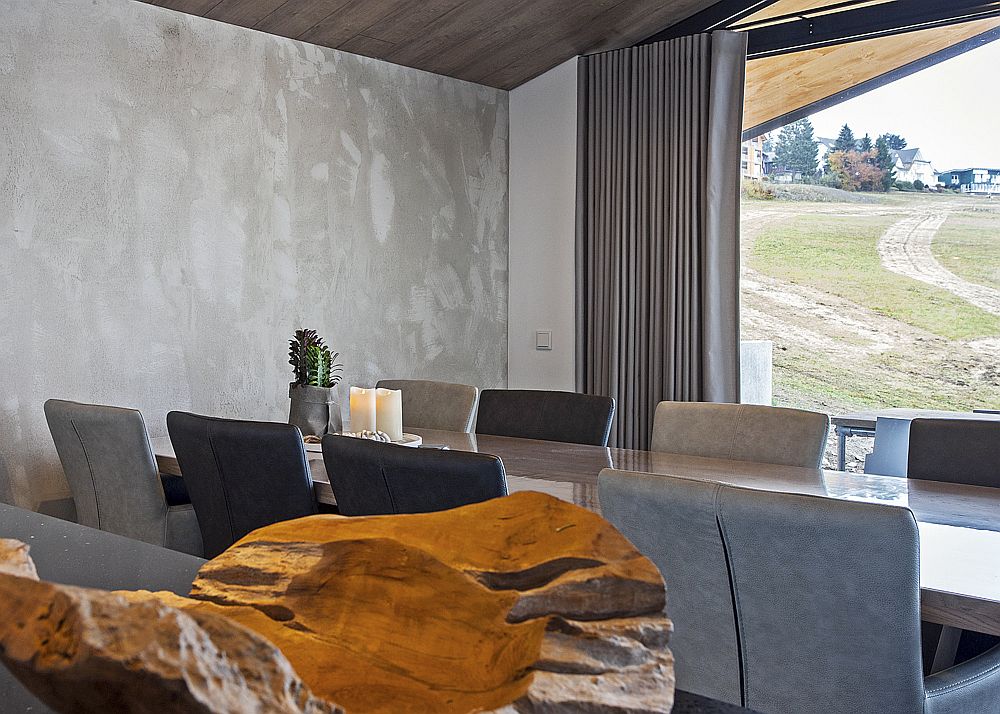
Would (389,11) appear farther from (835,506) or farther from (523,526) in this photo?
(523,526)

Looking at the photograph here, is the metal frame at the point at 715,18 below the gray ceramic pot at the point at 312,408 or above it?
above

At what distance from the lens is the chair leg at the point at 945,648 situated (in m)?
1.62

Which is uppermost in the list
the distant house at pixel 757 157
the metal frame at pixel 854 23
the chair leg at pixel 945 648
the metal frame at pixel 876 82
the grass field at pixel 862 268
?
the metal frame at pixel 854 23

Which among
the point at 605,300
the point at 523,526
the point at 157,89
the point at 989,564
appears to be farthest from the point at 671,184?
the point at 523,526

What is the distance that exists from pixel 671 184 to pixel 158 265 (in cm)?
237

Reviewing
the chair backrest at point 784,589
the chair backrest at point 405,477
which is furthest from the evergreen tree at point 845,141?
the chair backrest at point 784,589

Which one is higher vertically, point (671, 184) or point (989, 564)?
point (671, 184)

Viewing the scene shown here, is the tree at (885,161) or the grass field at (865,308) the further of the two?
the tree at (885,161)

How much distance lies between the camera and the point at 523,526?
0.48 meters

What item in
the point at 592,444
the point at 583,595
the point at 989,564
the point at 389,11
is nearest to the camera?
the point at 583,595

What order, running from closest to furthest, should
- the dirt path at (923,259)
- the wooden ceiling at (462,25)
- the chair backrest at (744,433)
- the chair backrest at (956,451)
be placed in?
1. the chair backrest at (956,451)
2. the chair backrest at (744,433)
3. the wooden ceiling at (462,25)
4. the dirt path at (923,259)

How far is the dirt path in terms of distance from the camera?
13.9ft

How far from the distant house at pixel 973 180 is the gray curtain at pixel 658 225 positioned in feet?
3.10

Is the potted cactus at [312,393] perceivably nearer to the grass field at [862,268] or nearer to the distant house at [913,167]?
the grass field at [862,268]
